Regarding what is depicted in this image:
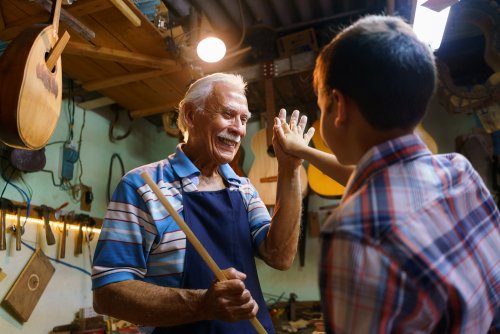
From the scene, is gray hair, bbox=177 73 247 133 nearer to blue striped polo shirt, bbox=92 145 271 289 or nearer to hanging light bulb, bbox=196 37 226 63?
blue striped polo shirt, bbox=92 145 271 289

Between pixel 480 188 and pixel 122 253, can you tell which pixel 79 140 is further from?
pixel 480 188

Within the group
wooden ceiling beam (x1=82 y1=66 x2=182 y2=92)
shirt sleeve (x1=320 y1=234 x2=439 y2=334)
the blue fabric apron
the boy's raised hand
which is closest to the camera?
shirt sleeve (x1=320 y1=234 x2=439 y2=334)

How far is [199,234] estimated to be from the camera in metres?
1.49

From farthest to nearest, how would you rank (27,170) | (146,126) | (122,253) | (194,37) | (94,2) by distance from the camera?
(146,126), (194,37), (27,170), (94,2), (122,253)

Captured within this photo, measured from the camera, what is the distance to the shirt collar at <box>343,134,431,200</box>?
795 millimetres

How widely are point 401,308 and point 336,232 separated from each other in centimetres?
17

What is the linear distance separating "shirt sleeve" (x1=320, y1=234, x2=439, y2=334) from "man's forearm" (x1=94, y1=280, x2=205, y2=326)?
0.63 m

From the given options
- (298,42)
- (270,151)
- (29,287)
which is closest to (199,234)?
(29,287)

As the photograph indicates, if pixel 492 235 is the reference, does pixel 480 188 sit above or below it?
above

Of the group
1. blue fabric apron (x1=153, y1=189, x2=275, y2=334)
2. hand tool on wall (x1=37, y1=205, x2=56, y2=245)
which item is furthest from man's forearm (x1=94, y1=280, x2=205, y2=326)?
hand tool on wall (x1=37, y1=205, x2=56, y2=245)

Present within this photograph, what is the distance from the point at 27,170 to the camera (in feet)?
11.5

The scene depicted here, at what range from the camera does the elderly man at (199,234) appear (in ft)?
4.10

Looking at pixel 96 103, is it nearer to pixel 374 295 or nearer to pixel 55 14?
pixel 55 14

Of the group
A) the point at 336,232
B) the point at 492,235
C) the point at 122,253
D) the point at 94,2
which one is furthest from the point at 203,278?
the point at 94,2
